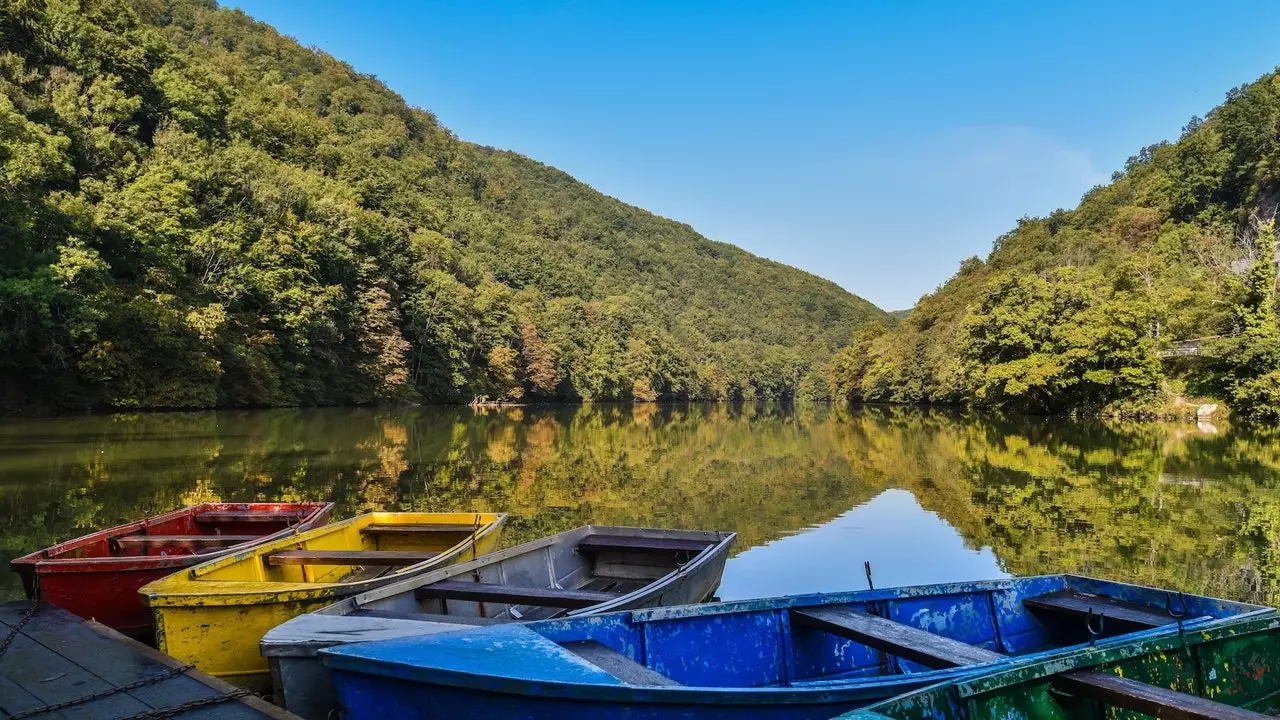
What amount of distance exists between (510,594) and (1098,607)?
4.15 metres

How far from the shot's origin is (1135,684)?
3.53 m

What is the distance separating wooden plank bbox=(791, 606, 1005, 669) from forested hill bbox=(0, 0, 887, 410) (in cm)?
3272

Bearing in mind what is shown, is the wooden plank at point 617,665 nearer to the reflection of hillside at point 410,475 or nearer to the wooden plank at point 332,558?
the wooden plank at point 332,558

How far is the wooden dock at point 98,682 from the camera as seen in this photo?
4.39 m

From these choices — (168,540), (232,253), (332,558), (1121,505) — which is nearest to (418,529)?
(332,558)

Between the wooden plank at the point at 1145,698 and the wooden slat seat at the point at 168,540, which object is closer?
the wooden plank at the point at 1145,698

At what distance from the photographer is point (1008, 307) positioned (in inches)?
1784

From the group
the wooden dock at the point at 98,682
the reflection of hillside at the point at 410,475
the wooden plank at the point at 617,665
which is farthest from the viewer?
the reflection of hillside at the point at 410,475

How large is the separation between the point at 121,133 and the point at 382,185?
29.0 meters

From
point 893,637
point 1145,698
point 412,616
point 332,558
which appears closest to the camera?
point 1145,698

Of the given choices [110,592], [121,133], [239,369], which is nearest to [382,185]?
[121,133]

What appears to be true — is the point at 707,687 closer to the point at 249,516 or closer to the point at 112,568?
the point at 112,568

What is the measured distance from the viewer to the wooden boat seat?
5270 mm

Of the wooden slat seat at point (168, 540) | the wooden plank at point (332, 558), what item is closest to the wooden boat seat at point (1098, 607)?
the wooden plank at point (332, 558)
